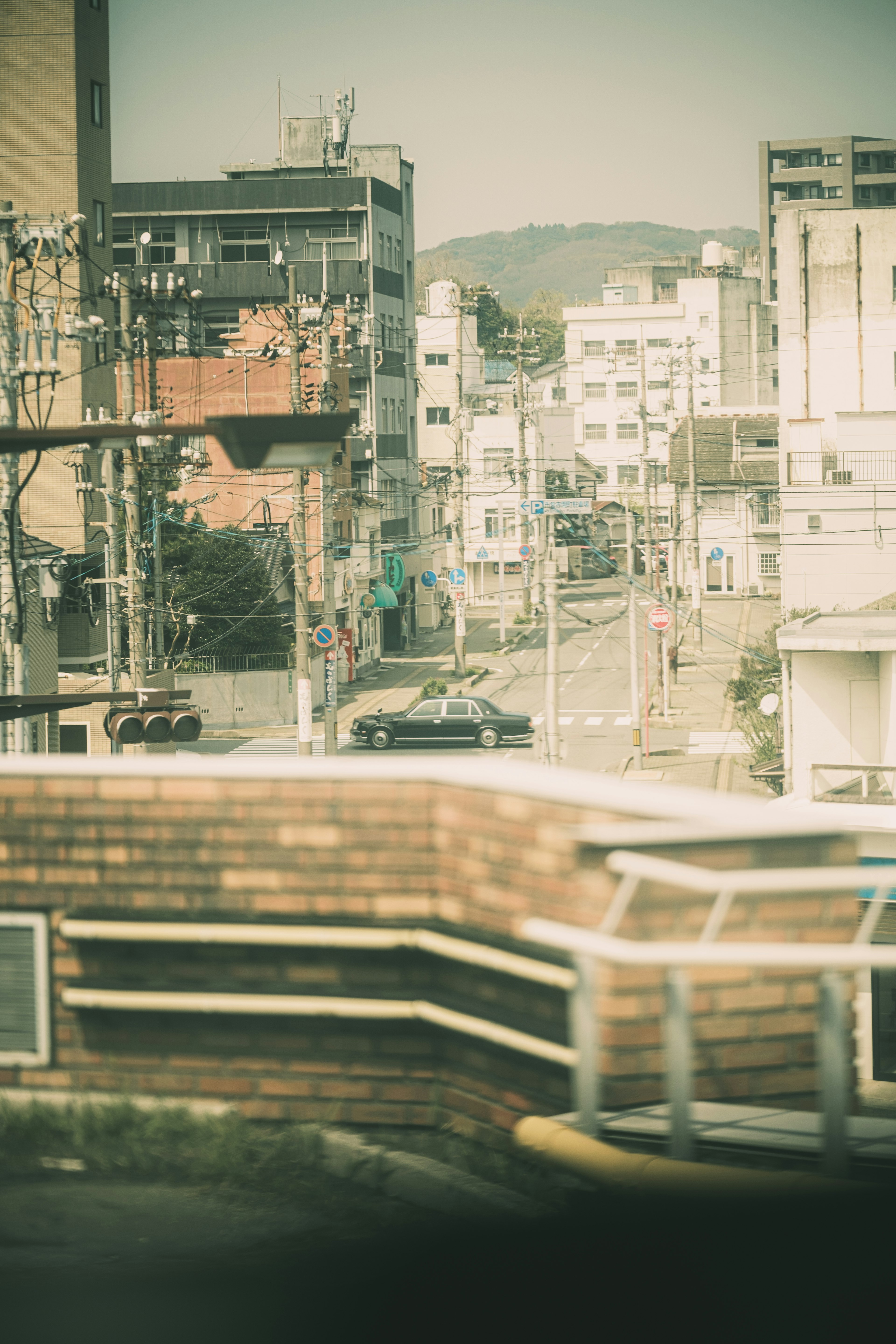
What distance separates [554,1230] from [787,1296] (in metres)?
0.75

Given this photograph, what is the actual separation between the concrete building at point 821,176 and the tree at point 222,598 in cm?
6801

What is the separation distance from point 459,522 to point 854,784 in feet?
97.1

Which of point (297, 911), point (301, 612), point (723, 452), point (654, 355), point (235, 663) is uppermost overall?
point (654, 355)

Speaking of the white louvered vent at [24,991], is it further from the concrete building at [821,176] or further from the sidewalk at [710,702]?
the concrete building at [821,176]

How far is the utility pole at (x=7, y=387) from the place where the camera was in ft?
58.8

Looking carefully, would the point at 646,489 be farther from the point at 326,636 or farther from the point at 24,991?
the point at 24,991

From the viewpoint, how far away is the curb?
408cm

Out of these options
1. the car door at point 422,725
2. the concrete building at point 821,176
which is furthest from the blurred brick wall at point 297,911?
the concrete building at point 821,176

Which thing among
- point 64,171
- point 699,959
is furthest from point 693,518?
point 699,959

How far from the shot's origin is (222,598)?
40094 millimetres

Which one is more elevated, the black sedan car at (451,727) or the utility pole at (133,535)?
the utility pole at (133,535)

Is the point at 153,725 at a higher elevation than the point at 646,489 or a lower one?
lower

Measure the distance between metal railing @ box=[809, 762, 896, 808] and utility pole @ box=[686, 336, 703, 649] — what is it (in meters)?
23.2

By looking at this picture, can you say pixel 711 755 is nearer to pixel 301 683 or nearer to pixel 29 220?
pixel 301 683
